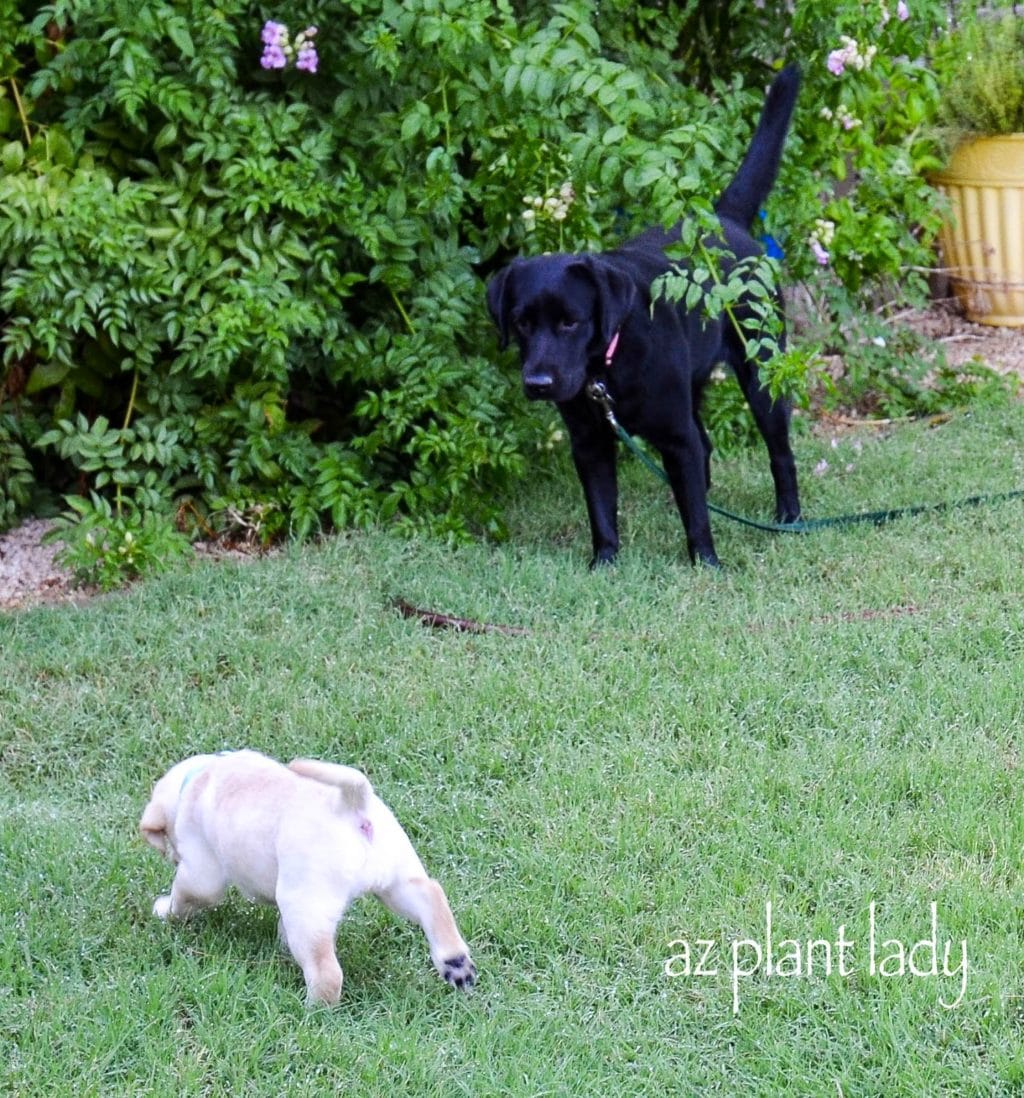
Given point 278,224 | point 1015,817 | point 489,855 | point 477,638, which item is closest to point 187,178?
point 278,224

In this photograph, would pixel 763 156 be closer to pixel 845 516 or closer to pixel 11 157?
pixel 845 516

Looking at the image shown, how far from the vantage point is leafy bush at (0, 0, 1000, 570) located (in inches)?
181

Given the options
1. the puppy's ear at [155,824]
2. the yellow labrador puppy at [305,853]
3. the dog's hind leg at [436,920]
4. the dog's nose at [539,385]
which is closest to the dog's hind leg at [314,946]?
the yellow labrador puppy at [305,853]

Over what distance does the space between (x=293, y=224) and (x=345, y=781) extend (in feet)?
10.0

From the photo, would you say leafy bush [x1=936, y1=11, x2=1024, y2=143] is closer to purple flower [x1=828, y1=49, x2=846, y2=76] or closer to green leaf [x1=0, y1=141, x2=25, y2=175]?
purple flower [x1=828, y1=49, x2=846, y2=76]

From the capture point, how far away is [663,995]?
239cm

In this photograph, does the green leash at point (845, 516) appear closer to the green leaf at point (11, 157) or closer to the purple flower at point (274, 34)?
the purple flower at point (274, 34)

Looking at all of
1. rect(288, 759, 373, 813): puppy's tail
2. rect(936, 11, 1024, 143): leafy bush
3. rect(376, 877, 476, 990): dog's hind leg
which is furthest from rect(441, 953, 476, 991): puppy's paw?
rect(936, 11, 1024, 143): leafy bush

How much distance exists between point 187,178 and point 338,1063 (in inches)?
134

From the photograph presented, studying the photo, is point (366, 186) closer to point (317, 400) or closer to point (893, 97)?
point (317, 400)

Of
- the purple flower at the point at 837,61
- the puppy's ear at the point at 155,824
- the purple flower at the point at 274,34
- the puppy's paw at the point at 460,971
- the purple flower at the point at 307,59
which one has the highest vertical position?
the purple flower at the point at 274,34

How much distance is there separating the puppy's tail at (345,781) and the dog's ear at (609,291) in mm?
2212

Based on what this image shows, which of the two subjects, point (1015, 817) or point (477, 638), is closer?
point (1015, 817)

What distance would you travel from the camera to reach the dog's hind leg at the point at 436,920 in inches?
92.2
